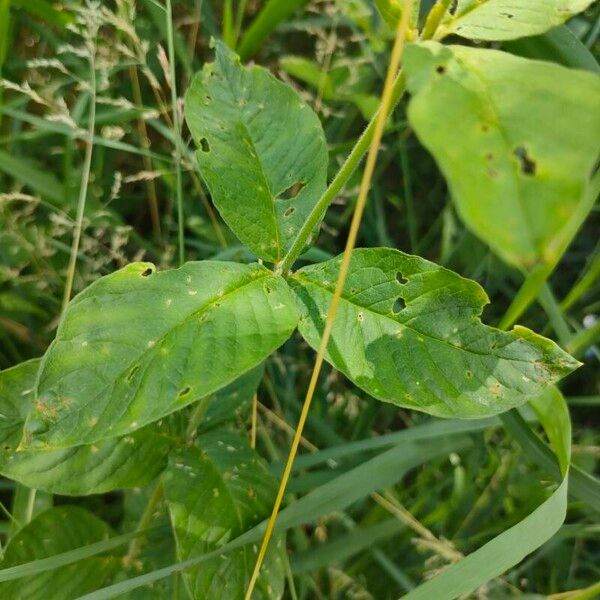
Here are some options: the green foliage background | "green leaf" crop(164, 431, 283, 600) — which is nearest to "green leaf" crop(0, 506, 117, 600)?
the green foliage background

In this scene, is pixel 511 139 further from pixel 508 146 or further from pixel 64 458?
pixel 64 458

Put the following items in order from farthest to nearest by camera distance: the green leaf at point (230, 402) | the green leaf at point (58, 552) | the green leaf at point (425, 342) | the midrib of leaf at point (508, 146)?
the green leaf at point (230, 402)
the green leaf at point (58, 552)
the green leaf at point (425, 342)
the midrib of leaf at point (508, 146)

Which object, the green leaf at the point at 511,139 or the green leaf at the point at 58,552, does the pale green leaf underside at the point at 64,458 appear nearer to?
the green leaf at the point at 58,552

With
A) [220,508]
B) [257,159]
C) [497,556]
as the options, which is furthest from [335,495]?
[257,159]

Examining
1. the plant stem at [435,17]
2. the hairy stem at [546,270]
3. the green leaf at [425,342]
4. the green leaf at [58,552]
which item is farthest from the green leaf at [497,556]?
the plant stem at [435,17]

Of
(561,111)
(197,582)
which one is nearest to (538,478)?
(197,582)

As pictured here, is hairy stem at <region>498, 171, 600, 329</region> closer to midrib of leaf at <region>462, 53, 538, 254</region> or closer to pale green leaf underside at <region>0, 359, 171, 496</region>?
midrib of leaf at <region>462, 53, 538, 254</region>
